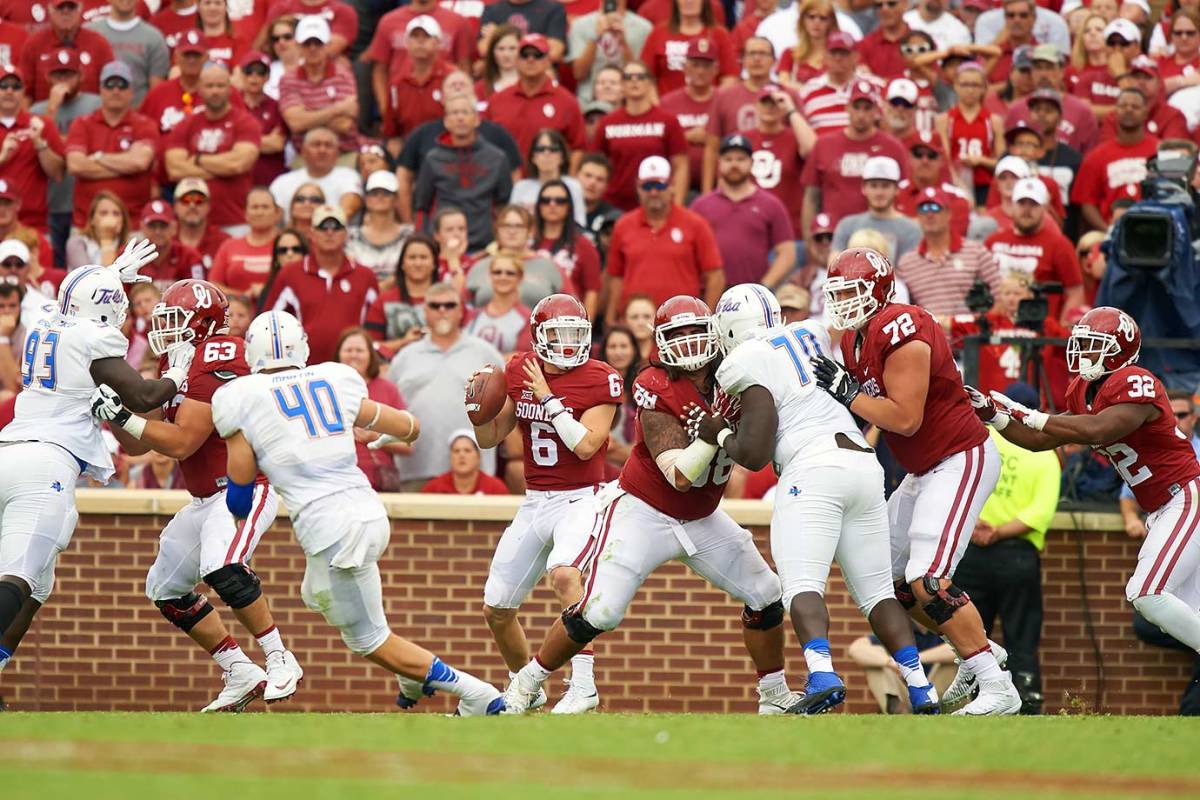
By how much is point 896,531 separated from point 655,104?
6301 millimetres

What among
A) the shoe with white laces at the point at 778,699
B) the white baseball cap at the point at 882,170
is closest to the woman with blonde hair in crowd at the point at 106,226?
the white baseball cap at the point at 882,170

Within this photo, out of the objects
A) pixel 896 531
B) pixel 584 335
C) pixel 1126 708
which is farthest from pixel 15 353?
pixel 1126 708

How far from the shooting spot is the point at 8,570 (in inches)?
372

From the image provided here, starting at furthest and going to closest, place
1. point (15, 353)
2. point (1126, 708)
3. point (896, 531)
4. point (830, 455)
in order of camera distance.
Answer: point (15, 353) < point (1126, 708) < point (896, 531) < point (830, 455)

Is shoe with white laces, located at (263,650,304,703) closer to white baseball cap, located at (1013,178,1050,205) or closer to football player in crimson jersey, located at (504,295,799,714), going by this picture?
football player in crimson jersey, located at (504,295,799,714)

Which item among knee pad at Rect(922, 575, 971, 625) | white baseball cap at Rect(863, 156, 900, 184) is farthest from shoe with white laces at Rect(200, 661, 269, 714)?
white baseball cap at Rect(863, 156, 900, 184)

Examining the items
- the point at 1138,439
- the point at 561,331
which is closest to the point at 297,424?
the point at 561,331

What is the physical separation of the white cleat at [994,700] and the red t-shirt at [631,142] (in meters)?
6.70

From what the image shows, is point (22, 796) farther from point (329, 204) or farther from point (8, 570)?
point (329, 204)

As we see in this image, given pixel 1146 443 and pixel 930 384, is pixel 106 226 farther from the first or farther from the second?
pixel 1146 443

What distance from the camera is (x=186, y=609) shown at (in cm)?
1009

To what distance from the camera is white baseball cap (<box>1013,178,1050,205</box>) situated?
1341 cm

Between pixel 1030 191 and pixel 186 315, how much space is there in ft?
20.6

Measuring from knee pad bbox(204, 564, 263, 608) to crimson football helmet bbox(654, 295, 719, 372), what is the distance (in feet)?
7.90
